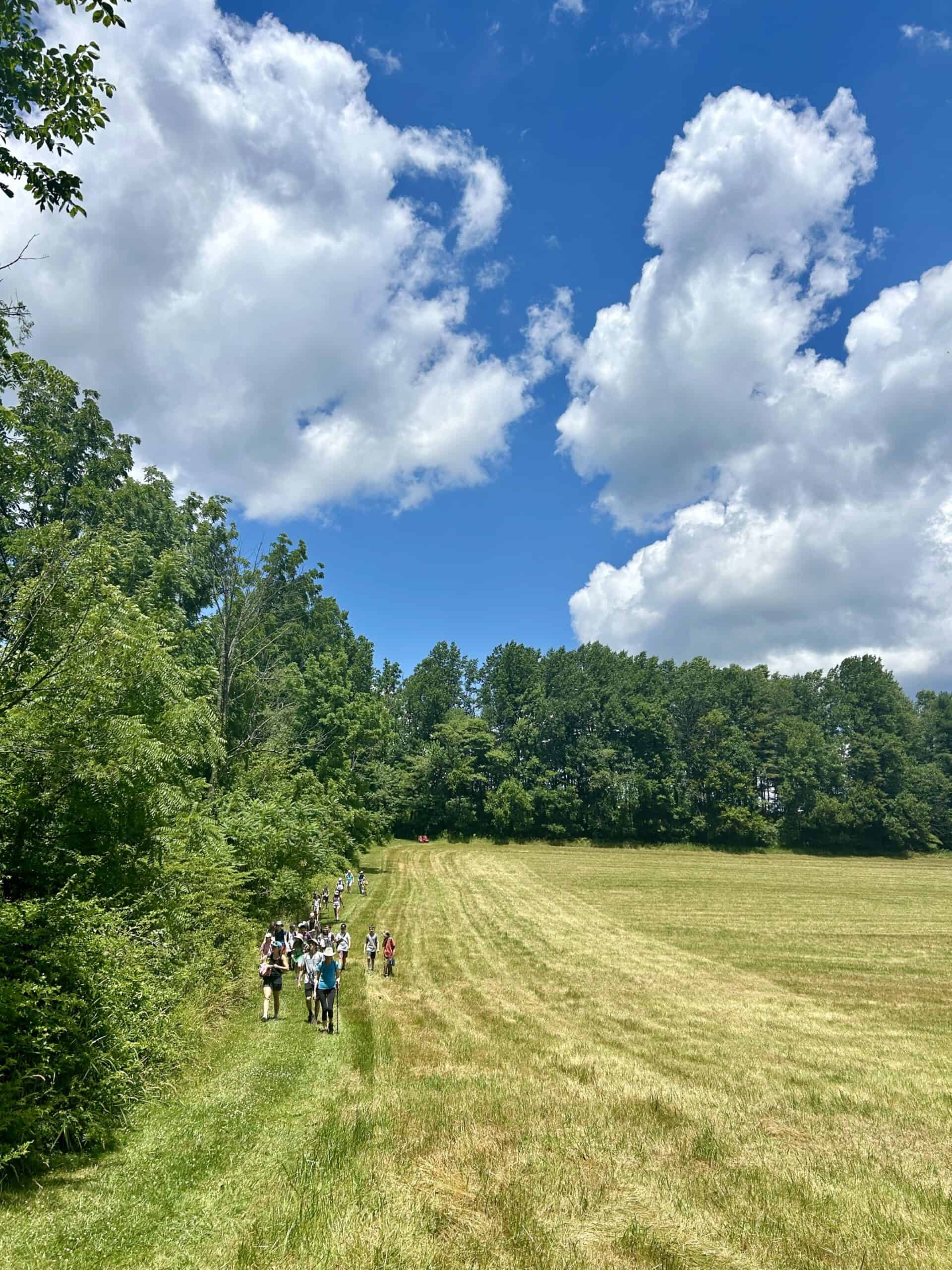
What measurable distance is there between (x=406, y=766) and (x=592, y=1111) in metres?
64.2

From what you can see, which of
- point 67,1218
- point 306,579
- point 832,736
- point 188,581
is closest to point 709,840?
point 832,736

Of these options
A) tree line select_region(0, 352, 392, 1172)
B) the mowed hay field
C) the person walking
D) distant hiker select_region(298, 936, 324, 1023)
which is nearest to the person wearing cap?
distant hiker select_region(298, 936, 324, 1023)

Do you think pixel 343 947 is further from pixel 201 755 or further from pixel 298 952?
pixel 201 755

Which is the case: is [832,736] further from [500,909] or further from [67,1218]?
[67,1218]

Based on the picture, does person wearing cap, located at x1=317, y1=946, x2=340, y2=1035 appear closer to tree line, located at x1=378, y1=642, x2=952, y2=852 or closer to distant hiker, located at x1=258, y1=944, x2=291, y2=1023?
distant hiker, located at x1=258, y1=944, x2=291, y2=1023

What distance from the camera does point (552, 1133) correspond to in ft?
29.5

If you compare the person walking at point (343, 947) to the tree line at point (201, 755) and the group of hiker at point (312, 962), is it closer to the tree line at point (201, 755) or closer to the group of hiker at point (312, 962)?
the group of hiker at point (312, 962)

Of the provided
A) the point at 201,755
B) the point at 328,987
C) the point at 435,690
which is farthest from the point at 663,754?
the point at 328,987

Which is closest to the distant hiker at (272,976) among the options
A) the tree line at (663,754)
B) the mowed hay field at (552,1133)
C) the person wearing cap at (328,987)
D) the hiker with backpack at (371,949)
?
the mowed hay field at (552,1133)

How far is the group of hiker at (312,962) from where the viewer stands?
1415 centimetres

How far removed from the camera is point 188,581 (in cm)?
3128

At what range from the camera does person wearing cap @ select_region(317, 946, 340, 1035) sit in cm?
1396

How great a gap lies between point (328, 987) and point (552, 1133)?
6.78m

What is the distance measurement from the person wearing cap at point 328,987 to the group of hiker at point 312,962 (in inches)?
0.4
